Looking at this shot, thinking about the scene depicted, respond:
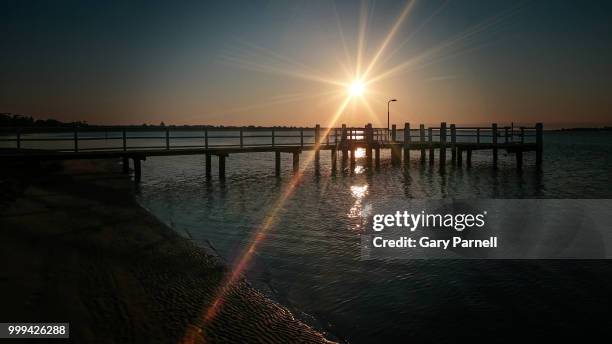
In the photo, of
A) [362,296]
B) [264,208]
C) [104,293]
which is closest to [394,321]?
[362,296]

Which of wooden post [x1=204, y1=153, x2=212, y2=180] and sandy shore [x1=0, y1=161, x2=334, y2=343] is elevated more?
wooden post [x1=204, y1=153, x2=212, y2=180]

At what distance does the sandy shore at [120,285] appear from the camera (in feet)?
15.4

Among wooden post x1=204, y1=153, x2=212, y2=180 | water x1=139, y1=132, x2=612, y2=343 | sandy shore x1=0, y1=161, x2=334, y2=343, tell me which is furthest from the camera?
wooden post x1=204, y1=153, x2=212, y2=180

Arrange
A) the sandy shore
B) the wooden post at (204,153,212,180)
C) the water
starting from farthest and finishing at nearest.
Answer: the wooden post at (204,153,212,180) < the water < the sandy shore

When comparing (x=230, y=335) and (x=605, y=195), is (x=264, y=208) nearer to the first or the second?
(x=230, y=335)

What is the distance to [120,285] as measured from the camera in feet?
19.4

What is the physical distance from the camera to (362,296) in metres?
6.41

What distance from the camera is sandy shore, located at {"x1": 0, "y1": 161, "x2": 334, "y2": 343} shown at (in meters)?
4.70

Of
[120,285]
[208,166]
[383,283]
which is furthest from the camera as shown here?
[208,166]

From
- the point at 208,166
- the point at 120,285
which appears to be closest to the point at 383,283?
the point at 120,285

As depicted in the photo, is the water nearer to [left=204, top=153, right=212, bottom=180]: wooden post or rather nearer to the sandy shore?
the sandy shore

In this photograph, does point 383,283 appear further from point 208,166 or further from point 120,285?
point 208,166

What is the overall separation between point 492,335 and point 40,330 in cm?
502

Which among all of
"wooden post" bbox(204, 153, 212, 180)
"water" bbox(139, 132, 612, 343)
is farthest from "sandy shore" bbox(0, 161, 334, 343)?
"wooden post" bbox(204, 153, 212, 180)
